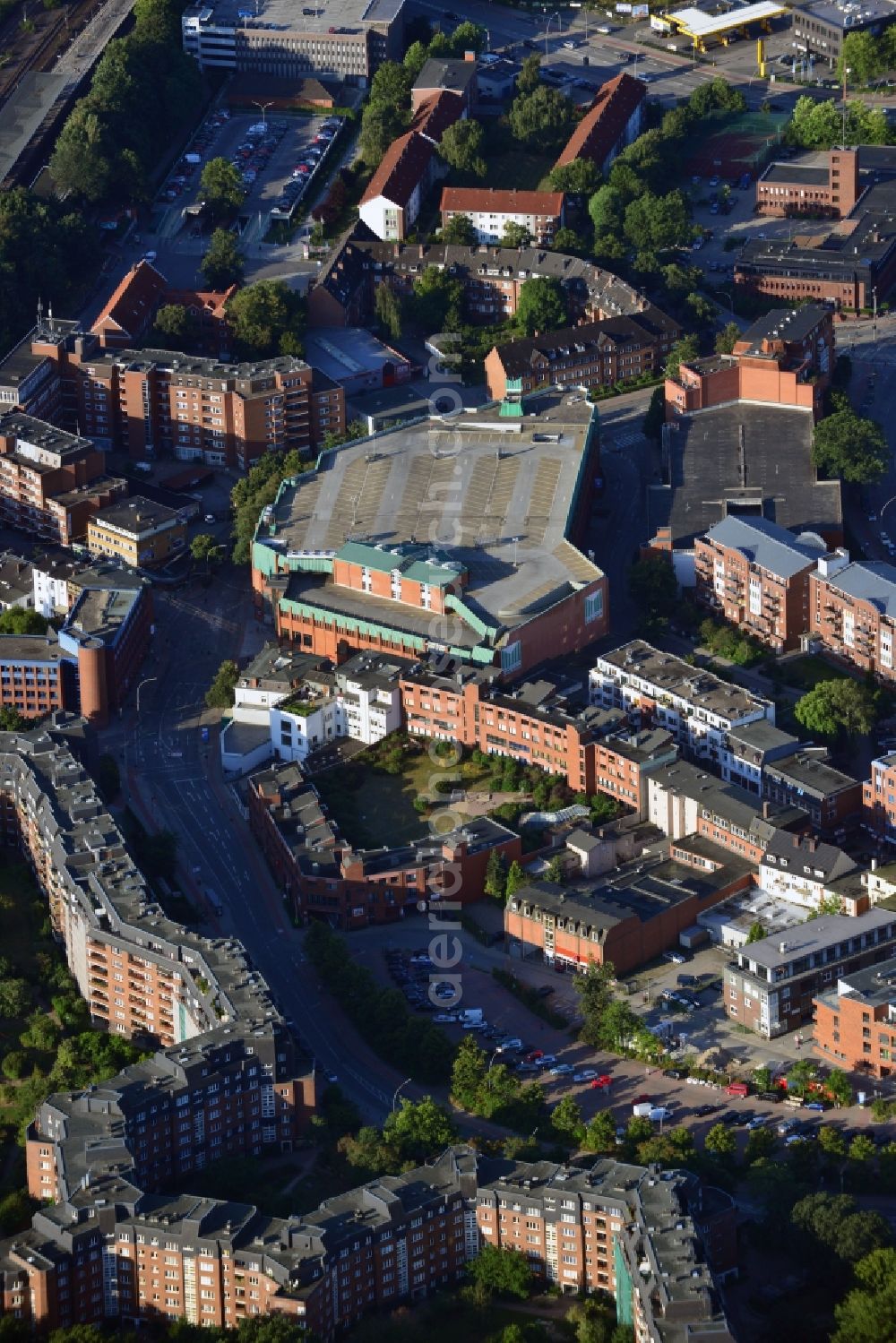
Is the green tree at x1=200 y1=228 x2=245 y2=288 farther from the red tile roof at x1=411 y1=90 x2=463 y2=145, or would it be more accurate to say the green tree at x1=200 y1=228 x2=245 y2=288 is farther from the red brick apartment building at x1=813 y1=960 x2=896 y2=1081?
the red brick apartment building at x1=813 y1=960 x2=896 y2=1081

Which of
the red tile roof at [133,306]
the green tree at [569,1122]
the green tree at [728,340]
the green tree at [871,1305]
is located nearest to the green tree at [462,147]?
the red tile roof at [133,306]

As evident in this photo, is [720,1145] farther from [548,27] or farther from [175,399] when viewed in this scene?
[548,27]

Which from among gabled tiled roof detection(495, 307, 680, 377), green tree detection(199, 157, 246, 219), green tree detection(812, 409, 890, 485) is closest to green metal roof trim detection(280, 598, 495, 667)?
green tree detection(812, 409, 890, 485)

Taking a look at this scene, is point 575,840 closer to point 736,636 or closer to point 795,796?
point 795,796

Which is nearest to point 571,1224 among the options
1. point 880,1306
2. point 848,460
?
point 880,1306

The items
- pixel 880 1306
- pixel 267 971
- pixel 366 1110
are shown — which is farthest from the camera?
pixel 267 971

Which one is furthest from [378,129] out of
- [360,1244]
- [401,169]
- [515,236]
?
[360,1244]

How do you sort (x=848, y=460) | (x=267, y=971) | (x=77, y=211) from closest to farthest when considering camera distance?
1. (x=267, y=971)
2. (x=848, y=460)
3. (x=77, y=211)
